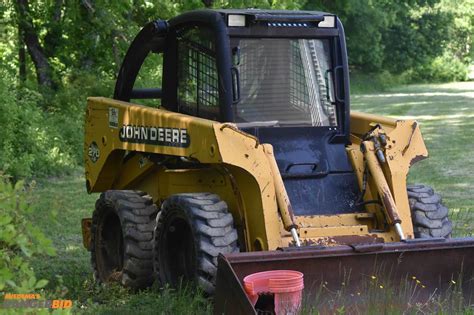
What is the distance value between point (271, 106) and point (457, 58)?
7959cm

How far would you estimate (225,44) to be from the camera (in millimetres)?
9141

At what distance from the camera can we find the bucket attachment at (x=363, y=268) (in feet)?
25.0

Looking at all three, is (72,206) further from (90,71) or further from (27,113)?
(90,71)

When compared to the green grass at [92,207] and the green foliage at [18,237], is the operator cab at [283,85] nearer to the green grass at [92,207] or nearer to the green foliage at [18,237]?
the green grass at [92,207]

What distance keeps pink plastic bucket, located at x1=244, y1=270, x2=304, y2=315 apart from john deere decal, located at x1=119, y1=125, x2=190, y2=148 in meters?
1.73

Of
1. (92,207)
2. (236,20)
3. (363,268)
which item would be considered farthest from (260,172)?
(92,207)

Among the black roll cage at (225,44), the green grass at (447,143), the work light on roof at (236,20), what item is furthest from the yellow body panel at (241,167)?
the green grass at (447,143)

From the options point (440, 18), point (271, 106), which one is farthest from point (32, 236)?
point (440, 18)

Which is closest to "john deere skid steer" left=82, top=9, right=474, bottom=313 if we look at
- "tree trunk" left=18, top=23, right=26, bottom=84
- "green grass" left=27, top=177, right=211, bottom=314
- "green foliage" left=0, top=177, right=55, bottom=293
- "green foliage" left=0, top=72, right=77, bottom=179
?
"green grass" left=27, top=177, right=211, bottom=314

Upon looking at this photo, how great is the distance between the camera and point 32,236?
16.3ft

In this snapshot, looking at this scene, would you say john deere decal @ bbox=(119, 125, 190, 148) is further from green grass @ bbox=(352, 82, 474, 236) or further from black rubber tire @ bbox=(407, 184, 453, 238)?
green grass @ bbox=(352, 82, 474, 236)

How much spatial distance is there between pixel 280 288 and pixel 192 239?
145 centimetres

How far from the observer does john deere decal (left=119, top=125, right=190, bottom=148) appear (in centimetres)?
891

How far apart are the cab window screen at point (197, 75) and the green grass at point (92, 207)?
136 cm
